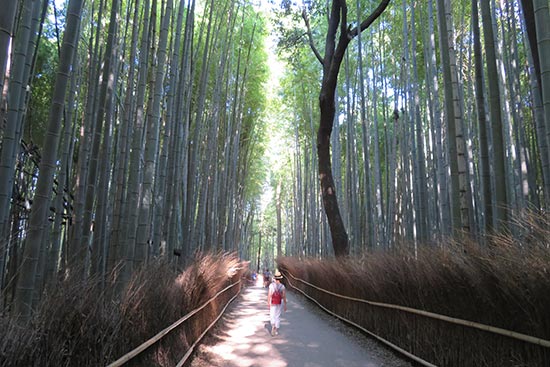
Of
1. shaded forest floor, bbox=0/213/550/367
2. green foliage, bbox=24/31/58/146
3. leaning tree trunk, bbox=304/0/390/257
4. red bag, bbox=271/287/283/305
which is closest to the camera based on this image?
shaded forest floor, bbox=0/213/550/367

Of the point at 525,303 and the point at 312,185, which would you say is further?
the point at 312,185

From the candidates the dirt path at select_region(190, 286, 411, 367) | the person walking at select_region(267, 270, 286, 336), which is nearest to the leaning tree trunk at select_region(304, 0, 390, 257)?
the dirt path at select_region(190, 286, 411, 367)

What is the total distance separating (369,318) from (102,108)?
4.11 m

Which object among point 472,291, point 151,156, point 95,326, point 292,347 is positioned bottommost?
point 292,347

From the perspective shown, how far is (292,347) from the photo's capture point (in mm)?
4926

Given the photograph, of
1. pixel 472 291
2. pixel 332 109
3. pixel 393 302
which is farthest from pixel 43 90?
pixel 472 291

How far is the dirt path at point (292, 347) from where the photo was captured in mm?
4180

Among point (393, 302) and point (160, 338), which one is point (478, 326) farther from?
point (160, 338)

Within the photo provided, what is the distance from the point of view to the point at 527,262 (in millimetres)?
2355

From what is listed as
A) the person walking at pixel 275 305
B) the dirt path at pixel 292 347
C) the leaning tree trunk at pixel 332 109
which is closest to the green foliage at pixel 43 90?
the dirt path at pixel 292 347

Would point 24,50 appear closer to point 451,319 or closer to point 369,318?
point 451,319

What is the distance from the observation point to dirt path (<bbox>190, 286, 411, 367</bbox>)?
4180mm

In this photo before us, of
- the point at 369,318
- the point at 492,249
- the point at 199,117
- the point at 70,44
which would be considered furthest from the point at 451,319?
the point at 199,117

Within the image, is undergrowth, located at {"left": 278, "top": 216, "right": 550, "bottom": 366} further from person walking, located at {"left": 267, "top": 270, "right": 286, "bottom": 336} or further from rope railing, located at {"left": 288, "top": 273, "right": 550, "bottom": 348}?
person walking, located at {"left": 267, "top": 270, "right": 286, "bottom": 336}
